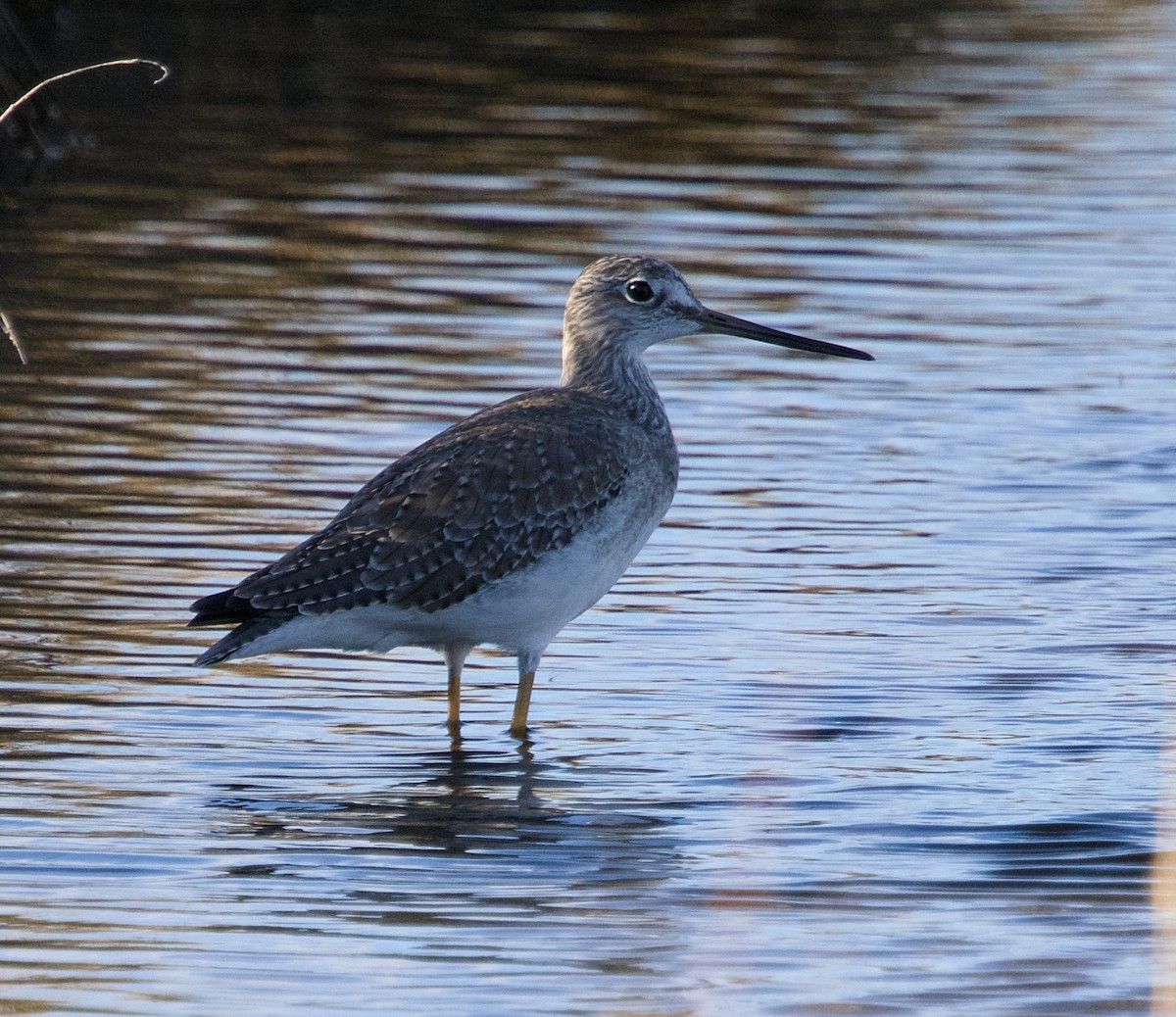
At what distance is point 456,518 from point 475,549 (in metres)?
0.15

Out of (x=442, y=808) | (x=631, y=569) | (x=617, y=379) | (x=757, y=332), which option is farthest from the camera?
(x=631, y=569)

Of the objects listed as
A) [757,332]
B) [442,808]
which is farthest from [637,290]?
Answer: [442,808]

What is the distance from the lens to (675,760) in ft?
30.6

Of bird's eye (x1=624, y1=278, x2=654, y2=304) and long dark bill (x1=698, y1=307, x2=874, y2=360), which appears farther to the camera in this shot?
long dark bill (x1=698, y1=307, x2=874, y2=360)

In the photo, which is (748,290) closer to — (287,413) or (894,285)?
(894,285)

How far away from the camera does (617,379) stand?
1044 centimetres

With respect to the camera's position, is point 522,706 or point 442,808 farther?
point 522,706

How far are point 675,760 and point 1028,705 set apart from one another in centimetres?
158

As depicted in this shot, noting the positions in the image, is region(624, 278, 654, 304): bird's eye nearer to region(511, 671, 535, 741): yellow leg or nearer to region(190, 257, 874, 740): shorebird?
region(190, 257, 874, 740): shorebird

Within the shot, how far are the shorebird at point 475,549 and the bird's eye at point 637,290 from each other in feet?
2.09

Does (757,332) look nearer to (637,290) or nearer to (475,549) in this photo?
(637,290)

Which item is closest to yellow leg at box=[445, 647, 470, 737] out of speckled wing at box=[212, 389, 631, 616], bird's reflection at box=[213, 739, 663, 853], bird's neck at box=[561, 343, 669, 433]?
bird's reflection at box=[213, 739, 663, 853]

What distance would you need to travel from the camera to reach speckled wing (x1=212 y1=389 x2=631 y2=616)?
9148 mm

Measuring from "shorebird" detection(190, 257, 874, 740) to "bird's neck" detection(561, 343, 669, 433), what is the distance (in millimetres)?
226
